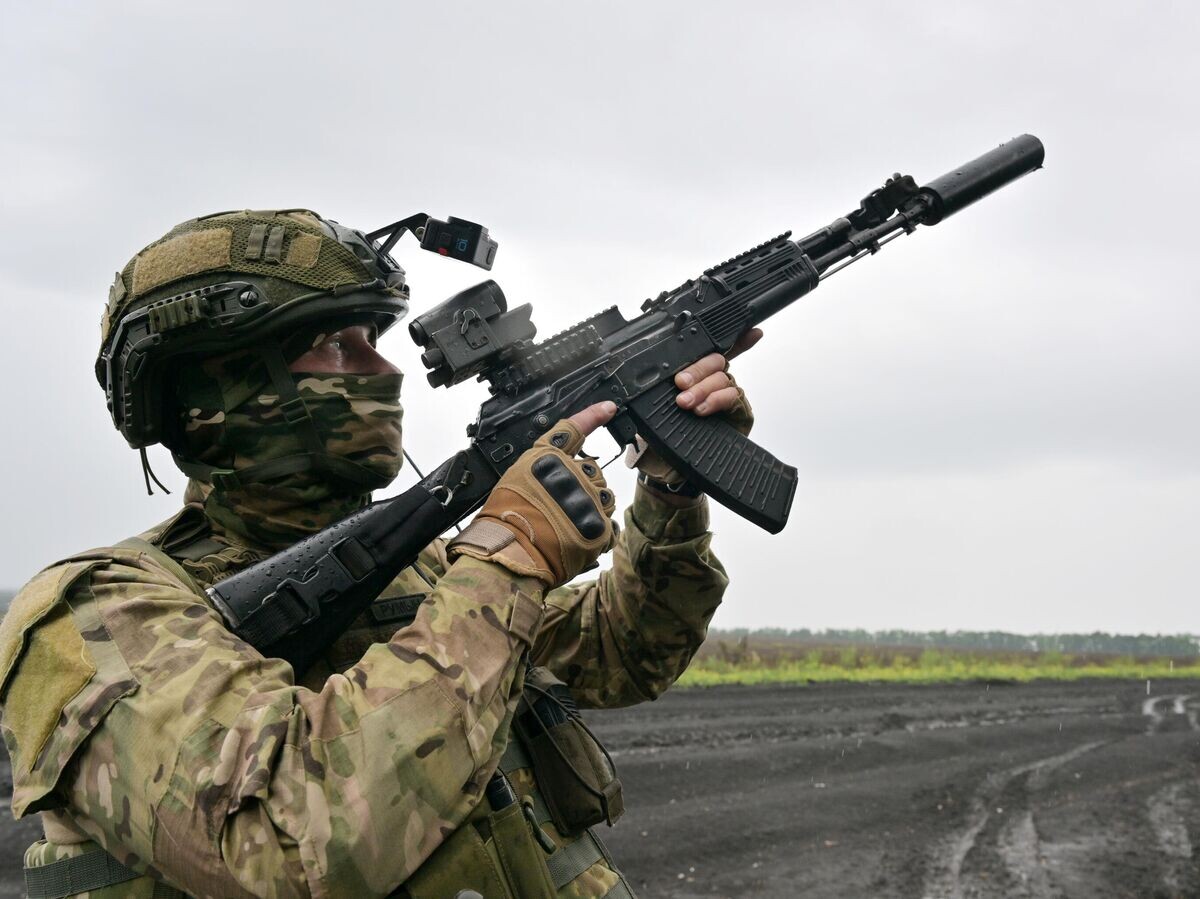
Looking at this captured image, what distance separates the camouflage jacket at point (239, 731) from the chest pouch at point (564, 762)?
500 millimetres

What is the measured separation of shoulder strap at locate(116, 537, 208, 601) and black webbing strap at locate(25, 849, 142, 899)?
1.87ft

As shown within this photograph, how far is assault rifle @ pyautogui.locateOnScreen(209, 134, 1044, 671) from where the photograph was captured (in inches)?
99.0

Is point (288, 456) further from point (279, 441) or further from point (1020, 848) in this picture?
point (1020, 848)

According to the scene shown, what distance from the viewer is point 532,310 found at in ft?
10.6

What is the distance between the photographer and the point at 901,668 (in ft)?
80.7

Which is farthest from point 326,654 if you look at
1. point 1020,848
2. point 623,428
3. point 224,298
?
point 1020,848

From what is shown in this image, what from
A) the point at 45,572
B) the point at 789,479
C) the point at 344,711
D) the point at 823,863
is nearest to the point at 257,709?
the point at 344,711

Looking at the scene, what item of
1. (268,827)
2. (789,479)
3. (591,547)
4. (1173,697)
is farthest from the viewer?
(1173,697)

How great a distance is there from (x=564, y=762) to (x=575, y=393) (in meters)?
1.02

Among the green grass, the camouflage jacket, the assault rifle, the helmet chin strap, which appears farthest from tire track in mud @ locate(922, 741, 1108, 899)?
the green grass

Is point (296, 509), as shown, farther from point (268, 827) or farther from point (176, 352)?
point (268, 827)

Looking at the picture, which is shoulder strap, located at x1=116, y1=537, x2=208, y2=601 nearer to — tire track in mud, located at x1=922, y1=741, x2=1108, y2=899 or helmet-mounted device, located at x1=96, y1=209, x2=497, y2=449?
helmet-mounted device, located at x1=96, y1=209, x2=497, y2=449

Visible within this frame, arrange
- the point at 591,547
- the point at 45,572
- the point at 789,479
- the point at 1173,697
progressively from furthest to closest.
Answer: the point at 1173,697
the point at 789,479
the point at 591,547
the point at 45,572

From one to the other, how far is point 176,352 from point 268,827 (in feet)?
4.41
